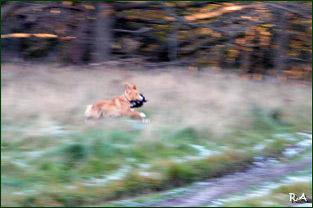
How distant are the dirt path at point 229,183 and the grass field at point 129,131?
0.28 meters

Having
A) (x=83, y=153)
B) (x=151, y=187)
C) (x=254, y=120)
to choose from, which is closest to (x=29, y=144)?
(x=83, y=153)

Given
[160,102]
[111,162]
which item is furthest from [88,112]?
[160,102]

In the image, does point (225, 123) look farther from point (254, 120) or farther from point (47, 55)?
point (47, 55)

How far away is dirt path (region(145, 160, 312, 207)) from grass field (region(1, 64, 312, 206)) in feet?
0.92

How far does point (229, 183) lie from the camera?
24.6 ft

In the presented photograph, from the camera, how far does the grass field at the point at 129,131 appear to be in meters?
6.88

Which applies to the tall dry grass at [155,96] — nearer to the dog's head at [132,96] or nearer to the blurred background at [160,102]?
the blurred background at [160,102]

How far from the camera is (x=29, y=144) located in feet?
25.6

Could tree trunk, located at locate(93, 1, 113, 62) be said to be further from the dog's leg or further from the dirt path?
the dirt path

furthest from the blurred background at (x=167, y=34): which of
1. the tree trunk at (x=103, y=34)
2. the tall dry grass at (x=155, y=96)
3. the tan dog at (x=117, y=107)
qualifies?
the tan dog at (x=117, y=107)

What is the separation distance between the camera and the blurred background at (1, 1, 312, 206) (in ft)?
22.8

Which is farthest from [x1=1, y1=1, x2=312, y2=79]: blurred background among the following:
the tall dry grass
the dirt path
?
the dirt path

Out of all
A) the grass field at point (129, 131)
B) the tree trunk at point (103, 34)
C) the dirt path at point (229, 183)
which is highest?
the tree trunk at point (103, 34)

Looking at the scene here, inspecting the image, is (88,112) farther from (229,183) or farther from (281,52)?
(281,52)
